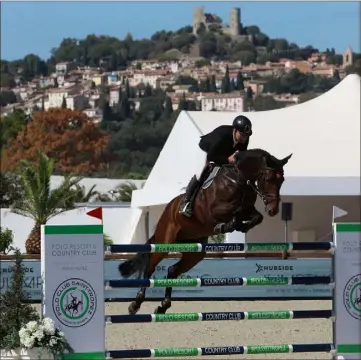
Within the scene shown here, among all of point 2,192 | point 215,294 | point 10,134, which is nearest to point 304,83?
point 10,134

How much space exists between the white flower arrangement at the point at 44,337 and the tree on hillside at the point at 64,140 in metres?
54.1

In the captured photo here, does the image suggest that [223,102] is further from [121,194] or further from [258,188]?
[258,188]

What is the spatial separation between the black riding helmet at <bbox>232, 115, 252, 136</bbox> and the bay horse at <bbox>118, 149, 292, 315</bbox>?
10.1 inches

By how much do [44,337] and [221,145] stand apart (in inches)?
94.7

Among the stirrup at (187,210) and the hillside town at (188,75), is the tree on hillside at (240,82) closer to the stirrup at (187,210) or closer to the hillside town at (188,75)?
the hillside town at (188,75)

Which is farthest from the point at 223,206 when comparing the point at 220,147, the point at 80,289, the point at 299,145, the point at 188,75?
the point at 188,75

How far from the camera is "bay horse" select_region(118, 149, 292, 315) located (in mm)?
7066

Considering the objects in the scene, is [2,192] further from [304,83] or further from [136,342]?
[304,83]

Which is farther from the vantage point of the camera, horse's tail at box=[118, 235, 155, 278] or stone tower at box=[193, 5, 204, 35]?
stone tower at box=[193, 5, 204, 35]

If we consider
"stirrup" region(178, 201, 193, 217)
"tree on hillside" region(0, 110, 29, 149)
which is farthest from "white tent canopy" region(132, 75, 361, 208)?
"tree on hillside" region(0, 110, 29, 149)

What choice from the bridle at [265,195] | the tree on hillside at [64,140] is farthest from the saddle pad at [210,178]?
the tree on hillside at [64,140]

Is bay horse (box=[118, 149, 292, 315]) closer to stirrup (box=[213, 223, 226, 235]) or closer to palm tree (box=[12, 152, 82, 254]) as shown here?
stirrup (box=[213, 223, 226, 235])

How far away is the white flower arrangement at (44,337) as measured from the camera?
6.04 m

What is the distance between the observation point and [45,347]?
6062 millimetres
